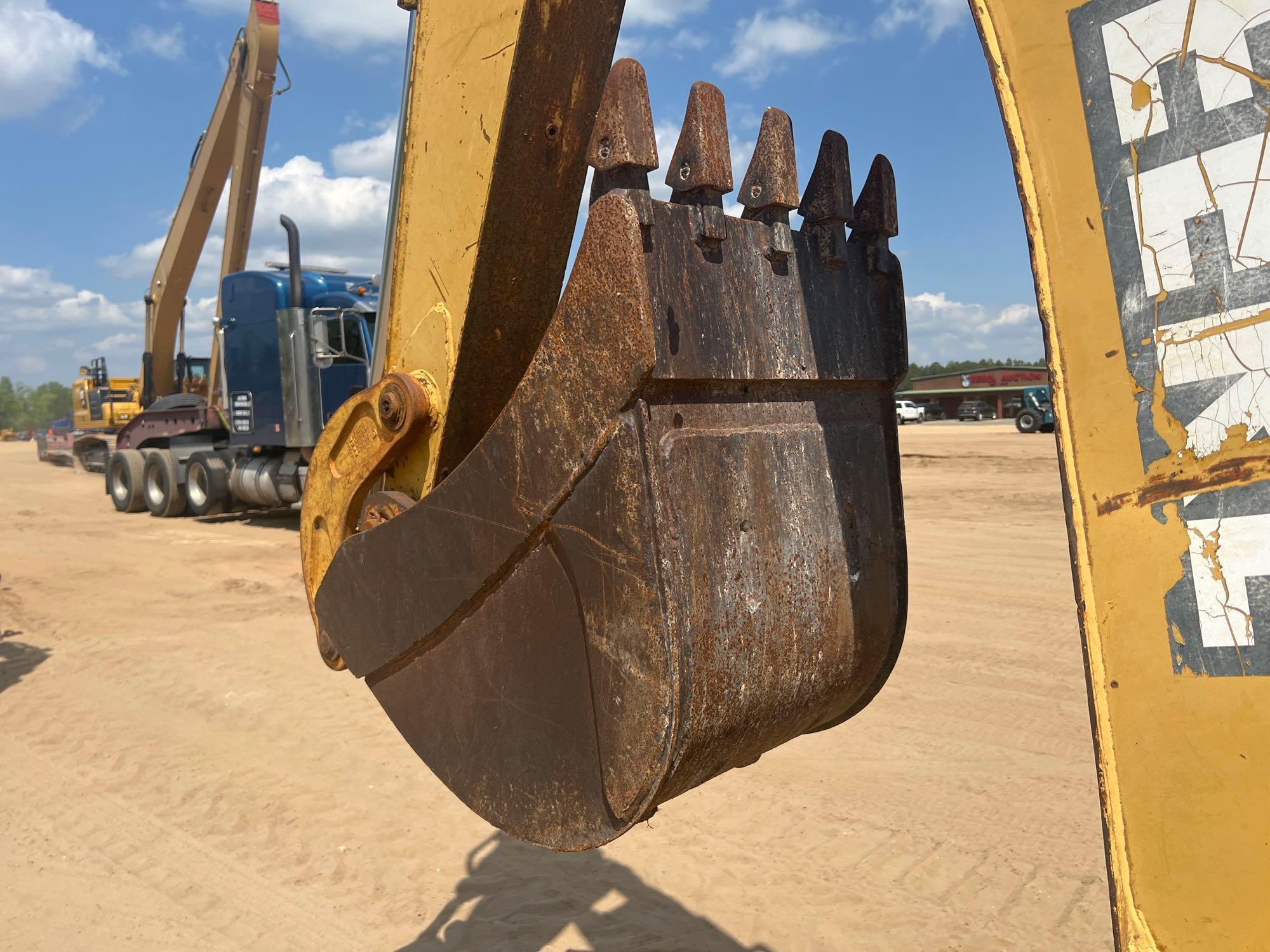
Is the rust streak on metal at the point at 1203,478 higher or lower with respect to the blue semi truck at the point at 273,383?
lower

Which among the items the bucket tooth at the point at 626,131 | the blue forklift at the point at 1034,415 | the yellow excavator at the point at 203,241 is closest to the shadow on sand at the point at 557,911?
the bucket tooth at the point at 626,131

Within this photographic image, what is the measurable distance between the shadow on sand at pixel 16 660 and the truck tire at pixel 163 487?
6713mm

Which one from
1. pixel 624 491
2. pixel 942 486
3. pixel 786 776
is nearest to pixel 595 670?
pixel 624 491

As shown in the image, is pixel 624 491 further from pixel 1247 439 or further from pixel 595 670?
pixel 1247 439

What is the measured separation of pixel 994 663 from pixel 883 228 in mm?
4604

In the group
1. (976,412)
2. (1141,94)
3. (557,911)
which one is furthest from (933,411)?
(1141,94)

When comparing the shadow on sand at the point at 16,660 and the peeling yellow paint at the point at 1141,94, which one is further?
the shadow on sand at the point at 16,660

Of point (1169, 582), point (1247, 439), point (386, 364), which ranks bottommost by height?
point (1169, 582)

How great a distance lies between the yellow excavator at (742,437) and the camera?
842 millimetres

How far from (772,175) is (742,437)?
1.17 ft

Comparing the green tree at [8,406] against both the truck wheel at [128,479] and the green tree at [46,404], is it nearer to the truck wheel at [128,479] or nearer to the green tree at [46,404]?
the green tree at [46,404]

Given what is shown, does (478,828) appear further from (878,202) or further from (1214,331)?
(1214,331)

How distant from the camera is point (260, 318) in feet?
36.3

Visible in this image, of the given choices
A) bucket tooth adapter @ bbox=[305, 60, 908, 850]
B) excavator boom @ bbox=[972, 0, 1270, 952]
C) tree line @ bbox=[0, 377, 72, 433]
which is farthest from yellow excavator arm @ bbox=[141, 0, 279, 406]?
tree line @ bbox=[0, 377, 72, 433]
